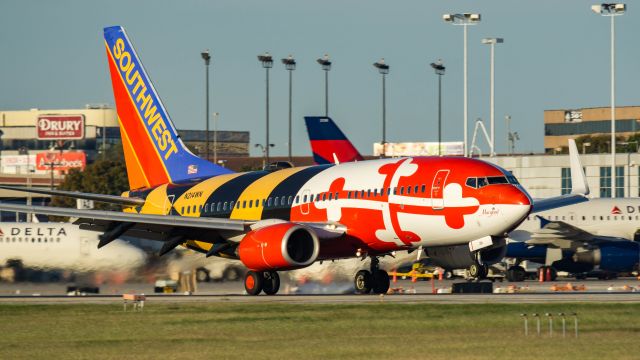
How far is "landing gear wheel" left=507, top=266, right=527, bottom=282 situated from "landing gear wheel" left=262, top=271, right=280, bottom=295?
27342mm

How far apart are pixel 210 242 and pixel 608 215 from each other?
1335 inches

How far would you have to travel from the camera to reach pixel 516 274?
7356 centimetres

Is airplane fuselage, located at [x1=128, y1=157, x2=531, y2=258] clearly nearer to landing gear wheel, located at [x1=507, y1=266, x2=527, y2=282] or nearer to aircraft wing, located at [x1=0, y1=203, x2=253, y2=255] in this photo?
aircraft wing, located at [x1=0, y1=203, x2=253, y2=255]

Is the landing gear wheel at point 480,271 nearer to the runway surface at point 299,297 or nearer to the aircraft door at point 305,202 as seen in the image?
the runway surface at point 299,297

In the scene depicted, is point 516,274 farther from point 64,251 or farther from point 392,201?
point 392,201

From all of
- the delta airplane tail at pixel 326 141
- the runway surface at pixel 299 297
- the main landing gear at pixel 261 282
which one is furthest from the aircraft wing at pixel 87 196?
the delta airplane tail at pixel 326 141

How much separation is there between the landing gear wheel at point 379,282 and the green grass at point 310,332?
8.66m

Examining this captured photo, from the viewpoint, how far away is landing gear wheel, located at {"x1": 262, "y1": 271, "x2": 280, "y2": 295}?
48312 millimetres

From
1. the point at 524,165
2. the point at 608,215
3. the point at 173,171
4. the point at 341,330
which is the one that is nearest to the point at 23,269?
the point at 173,171

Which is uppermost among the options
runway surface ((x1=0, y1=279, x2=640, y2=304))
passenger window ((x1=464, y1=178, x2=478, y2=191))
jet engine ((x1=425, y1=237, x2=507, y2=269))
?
passenger window ((x1=464, y1=178, x2=478, y2=191))

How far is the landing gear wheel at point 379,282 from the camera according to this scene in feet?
160

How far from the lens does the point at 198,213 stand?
54.6 m

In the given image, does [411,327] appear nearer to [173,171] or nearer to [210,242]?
[210,242]

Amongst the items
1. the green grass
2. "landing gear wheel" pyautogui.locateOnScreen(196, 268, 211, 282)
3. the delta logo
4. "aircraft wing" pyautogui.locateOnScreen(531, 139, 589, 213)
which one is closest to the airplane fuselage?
"landing gear wheel" pyautogui.locateOnScreen(196, 268, 211, 282)
